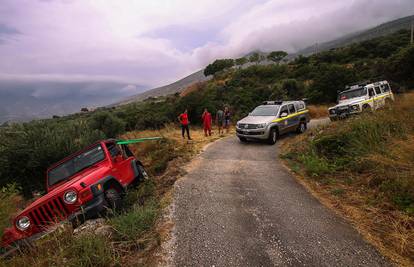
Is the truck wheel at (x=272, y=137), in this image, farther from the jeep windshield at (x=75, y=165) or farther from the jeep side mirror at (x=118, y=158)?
the jeep windshield at (x=75, y=165)

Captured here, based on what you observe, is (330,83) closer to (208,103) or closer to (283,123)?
(208,103)

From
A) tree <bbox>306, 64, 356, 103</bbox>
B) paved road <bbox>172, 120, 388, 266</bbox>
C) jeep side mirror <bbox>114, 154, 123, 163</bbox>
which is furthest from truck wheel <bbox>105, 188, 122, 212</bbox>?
tree <bbox>306, 64, 356, 103</bbox>

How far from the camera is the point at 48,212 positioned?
4098 millimetres

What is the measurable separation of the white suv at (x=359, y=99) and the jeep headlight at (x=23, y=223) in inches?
466

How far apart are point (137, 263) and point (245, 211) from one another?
2.04 m

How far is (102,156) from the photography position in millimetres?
5469

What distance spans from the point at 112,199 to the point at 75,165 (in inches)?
66.5

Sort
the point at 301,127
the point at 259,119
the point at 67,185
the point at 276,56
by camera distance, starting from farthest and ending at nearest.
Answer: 1. the point at 276,56
2. the point at 301,127
3. the point at 259,119
4. the point at 67,185

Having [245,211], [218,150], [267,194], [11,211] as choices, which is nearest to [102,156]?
[11,211]

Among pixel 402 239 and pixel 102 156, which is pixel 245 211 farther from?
pixel 102 156

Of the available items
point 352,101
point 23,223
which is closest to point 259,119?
point 352,101

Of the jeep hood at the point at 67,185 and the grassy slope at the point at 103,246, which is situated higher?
the jeep hood at the point at 67,185

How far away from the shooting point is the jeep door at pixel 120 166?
540 centimetres

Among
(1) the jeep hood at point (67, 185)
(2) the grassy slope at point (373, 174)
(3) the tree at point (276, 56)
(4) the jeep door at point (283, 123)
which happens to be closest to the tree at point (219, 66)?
(3) the tree at point (276, 56)
